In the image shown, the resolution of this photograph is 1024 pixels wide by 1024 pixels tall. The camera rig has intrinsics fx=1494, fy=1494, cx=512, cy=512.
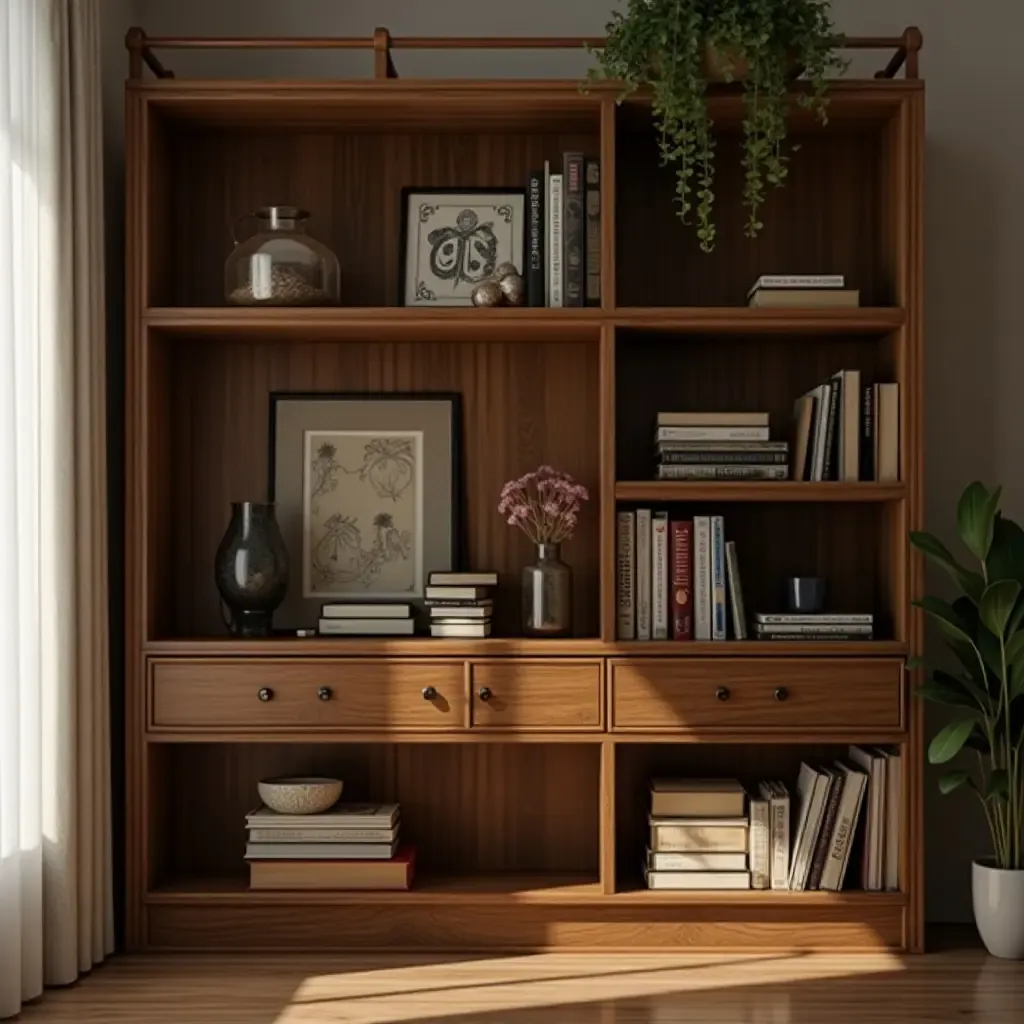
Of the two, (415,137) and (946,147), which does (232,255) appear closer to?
(415,137)

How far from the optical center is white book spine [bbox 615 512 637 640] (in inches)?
139

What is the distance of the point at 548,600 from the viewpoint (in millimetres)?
3574

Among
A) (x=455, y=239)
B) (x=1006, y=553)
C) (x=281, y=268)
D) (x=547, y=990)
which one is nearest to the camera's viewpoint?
(x=547, y=990)

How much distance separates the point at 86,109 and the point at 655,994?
228 cm

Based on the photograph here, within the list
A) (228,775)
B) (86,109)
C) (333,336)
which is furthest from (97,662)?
(86,109)

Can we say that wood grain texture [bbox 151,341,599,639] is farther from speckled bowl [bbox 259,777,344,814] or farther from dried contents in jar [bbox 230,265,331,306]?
speckled bowl [bbox 259,777,344,814]

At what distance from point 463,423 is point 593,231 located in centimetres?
60

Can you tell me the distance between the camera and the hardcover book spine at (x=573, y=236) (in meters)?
3.52

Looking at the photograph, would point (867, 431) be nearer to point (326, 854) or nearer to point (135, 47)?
point (326, 854)

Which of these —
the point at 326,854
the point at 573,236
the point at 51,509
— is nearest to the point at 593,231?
the point at 573,236

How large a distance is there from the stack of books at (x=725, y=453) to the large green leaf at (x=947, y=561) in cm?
35

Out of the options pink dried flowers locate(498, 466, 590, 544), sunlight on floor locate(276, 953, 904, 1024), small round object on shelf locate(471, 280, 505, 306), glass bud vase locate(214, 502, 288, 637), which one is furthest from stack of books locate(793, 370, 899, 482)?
glass bud vase locate(214, 502, 288, 637)

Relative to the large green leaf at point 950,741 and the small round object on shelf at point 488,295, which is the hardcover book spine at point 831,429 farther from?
the small round object on shelf at point 488,295

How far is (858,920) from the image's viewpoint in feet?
11.5
